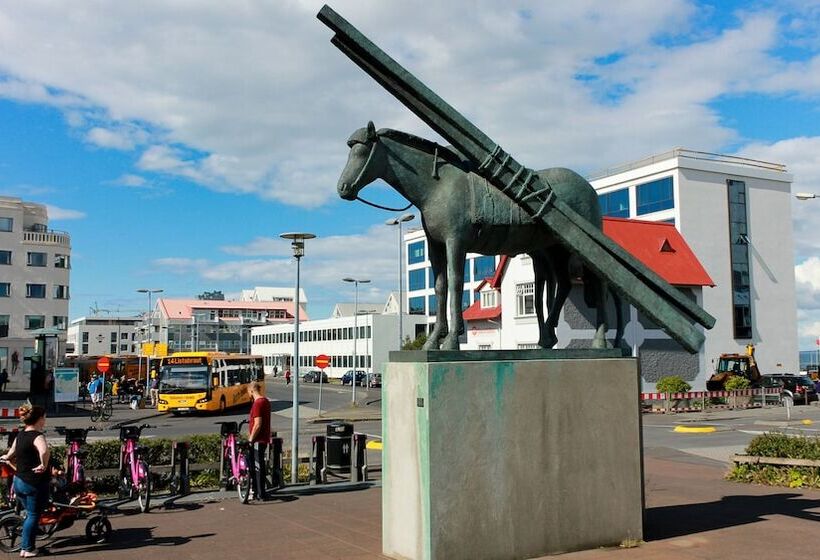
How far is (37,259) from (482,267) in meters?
45.2

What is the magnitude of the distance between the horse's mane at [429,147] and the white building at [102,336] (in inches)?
4821

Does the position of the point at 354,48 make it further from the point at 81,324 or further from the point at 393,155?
the point at 81,324

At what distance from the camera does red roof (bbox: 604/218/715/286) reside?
4069 centimetres

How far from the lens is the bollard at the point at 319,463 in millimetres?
14211

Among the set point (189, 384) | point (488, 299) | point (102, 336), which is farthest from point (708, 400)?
point (102, 336)

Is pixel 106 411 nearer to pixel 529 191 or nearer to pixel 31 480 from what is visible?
pixel 31 480

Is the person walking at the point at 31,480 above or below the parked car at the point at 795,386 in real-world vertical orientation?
above

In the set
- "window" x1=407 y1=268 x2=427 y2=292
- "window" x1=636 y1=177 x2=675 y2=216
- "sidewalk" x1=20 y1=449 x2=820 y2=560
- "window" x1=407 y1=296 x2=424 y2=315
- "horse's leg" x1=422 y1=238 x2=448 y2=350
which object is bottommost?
"sidewalk" x1=20 y1=449 x2=820 y2=560

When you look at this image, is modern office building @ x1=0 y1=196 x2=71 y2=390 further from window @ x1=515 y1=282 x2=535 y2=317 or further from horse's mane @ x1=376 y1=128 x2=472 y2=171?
horse's mane @ x1=376 y1=128 x2=472 y2=171

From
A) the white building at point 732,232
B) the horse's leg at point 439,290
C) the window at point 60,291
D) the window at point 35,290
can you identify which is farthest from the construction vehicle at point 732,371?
the window at point 35,290

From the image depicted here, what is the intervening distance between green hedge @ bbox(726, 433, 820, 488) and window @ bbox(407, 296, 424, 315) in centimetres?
8022

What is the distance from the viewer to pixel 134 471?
1160 centimetres

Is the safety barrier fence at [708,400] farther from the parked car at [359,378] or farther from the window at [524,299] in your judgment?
the parked car at [359,378]

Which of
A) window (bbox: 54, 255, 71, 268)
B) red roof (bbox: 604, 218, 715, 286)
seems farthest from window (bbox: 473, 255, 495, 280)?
window (bbox: 54, 255, 71, 268)
